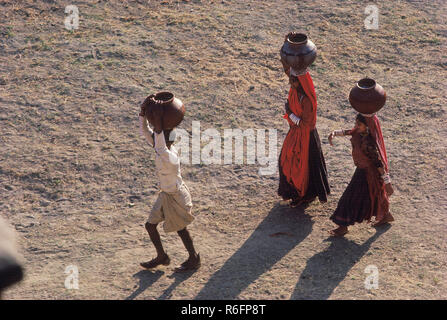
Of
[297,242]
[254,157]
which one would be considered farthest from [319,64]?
[297,242]

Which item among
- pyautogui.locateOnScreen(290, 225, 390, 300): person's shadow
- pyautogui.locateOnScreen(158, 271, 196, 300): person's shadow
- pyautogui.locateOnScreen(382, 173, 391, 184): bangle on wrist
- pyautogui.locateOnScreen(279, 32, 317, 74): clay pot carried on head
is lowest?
pyautogui.locateOnScreen(158, 271, 196, 300): person's shadow

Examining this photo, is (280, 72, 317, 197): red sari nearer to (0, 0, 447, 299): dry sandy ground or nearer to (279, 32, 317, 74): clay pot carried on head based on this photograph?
(279, 32, 317, 74): clay pot carried on head

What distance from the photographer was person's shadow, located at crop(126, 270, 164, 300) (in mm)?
5574

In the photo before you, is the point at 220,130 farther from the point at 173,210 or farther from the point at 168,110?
the point at 168,110

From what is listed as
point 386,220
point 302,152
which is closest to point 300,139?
point 302,152

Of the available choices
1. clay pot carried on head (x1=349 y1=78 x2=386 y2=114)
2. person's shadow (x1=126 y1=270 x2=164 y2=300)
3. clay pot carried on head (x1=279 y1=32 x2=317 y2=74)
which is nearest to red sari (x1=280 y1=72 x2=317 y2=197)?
clay pot carried on head (x1=279 y1=32 x2=317 y2=74)

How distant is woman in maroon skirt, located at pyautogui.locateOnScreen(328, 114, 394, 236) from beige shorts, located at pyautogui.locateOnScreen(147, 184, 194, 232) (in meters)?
1.56

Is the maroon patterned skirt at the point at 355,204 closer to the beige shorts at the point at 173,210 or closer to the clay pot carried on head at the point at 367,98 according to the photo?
the clay pot carried on head at the point at 367,98

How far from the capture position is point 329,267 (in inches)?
231

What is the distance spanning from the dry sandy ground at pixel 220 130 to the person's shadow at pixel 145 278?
0.01 meters

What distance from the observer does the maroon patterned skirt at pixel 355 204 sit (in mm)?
6137

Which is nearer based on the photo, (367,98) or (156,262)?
(367,98)

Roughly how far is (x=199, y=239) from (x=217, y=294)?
966 mm

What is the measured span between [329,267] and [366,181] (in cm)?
92
